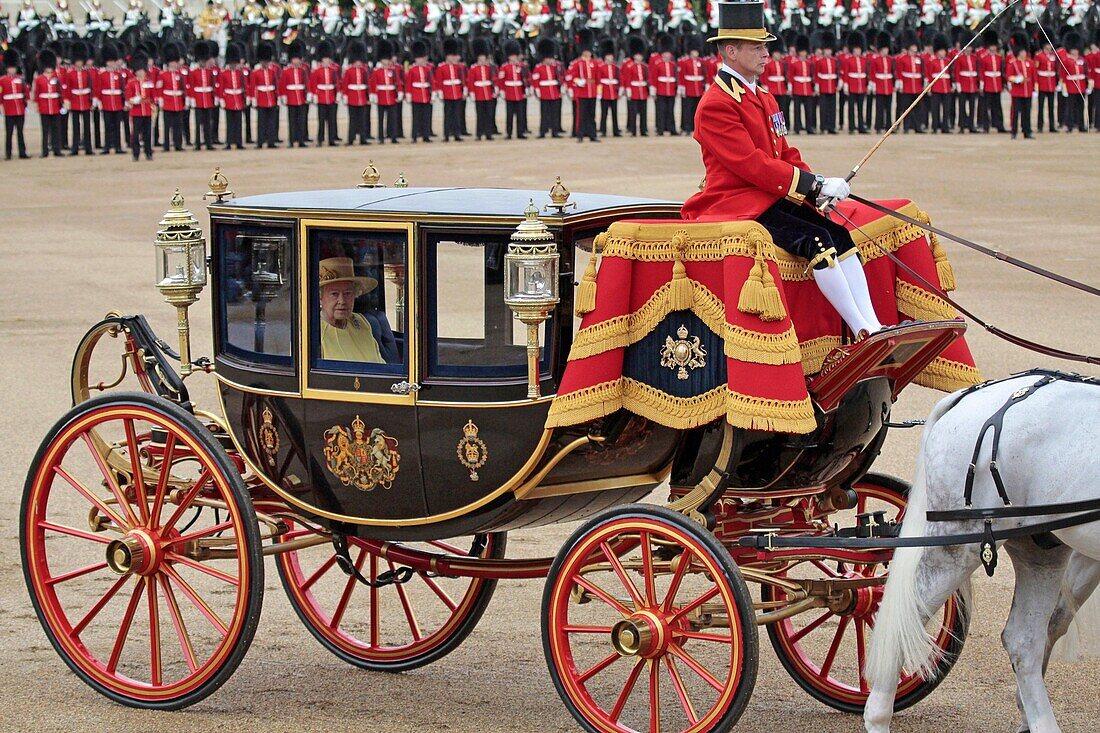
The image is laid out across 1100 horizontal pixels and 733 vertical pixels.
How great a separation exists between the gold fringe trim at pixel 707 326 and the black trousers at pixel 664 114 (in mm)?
21643

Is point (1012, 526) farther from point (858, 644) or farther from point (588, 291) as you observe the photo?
point (588, 291)

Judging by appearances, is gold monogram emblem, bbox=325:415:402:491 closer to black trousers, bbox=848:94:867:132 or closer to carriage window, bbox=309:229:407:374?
carriage window, bbox=309:229:407:374

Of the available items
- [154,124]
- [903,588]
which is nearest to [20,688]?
[903,588]

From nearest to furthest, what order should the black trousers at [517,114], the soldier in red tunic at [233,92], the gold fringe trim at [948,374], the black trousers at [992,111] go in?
the gold fringe trim at [948,374], the soldier in red tunic at [233,92], the black trousers at [517,114], the black trousers at [992,111]

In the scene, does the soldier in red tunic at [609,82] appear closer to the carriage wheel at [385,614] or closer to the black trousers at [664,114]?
the black trousers at [664,114]

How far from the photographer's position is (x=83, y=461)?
808 cm

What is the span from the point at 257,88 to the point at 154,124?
4031 mm

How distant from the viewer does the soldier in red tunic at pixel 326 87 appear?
24.8m

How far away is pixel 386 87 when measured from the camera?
25.1 m

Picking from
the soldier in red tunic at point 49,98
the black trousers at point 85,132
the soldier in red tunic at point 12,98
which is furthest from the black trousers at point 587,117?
the soldier in red tunic at point 12,98

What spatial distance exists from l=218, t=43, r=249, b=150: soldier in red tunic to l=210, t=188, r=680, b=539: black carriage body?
66.1ft

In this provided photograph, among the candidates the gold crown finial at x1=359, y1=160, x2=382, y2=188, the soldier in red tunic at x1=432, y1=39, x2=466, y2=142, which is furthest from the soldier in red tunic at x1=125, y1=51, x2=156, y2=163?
the gold crown finial at x1=359, y1=160, x2=382, y2=188

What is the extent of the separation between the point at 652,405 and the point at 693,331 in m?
0.23

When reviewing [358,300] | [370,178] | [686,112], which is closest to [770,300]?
[358,300]
